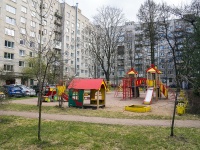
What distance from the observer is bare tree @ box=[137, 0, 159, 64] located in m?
35.2

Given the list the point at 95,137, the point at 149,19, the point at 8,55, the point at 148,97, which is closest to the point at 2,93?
the point at 95,137

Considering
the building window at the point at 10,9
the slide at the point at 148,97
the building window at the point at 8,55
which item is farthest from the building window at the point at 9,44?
the slide at the point at 148,97

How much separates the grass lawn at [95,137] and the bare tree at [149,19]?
28415mm

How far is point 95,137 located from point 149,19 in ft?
105

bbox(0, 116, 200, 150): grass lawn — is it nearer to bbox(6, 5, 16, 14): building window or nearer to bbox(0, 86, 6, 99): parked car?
bbox(0, 86, 6, 99): parked car

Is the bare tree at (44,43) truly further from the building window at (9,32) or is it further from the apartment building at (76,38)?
the apartment building at (76,38)

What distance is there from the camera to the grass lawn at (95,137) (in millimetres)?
6590

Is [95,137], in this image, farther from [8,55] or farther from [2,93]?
[8,55]

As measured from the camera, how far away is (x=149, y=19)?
36250 mm

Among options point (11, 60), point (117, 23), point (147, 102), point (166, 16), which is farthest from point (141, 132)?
point (11, 60)

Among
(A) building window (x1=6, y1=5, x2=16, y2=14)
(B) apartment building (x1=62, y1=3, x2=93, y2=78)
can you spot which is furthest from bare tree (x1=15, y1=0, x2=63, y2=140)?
(B) apartment building (x1=62, y1=3, x2=93, y2=78)

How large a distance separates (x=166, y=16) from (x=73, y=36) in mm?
38259

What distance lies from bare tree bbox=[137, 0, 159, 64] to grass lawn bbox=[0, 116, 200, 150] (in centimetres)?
2842

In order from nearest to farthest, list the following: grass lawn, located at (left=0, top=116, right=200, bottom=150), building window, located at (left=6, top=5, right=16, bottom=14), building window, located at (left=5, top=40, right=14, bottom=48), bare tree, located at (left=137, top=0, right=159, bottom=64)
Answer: grass lawn, located at (left=0, top=116, right=200, bottom=150) < bare tree, located at (left=137, top=0, right=159, bottom=64) < building window, located at (left=5, top=40, right=14, bottom=48) < building window, located at (left=6, top=5, right=16, bottom=14)
